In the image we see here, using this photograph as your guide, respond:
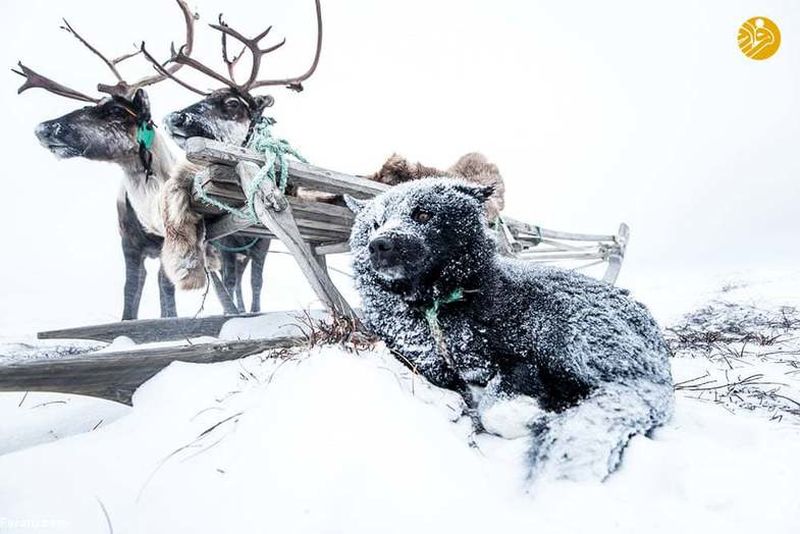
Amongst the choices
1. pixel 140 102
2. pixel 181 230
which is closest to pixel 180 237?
pixel 181 230

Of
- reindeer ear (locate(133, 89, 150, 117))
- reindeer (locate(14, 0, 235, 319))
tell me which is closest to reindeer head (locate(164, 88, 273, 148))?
reindeer (locate(14, 0, 235, 319))

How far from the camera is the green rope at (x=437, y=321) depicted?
1.35m

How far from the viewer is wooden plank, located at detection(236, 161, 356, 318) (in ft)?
7.04

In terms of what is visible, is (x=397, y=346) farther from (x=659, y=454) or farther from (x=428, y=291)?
(x=659, y=454)

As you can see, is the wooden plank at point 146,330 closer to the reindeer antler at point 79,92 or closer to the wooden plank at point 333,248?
the wooden plank at point 333,248

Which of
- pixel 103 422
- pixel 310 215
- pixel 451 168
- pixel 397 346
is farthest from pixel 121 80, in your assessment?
pixel 397 346

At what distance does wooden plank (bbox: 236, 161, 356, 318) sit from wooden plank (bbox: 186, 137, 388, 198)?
0.06m

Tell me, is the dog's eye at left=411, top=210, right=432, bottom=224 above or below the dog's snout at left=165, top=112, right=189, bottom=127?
below

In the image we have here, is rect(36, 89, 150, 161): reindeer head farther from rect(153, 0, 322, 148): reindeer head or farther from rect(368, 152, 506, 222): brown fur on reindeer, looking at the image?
rect(368, 152, 506, 222): brown fur on reindeer

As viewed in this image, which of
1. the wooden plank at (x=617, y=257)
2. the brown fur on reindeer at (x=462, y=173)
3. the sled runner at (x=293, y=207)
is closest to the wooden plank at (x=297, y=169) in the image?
the sled runner at (x=293, y=207)

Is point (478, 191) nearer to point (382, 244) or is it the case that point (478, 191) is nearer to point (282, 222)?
point (382, 244)

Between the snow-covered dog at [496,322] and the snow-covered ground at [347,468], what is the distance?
0.36 feet

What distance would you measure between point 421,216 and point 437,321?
372 millimetres

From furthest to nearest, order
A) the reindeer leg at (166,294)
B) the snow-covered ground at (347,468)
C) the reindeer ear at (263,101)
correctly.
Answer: the reindeer leg at (166,294)
the reindeer ear at (263,101)
the snow-covered ground at (347,468)
